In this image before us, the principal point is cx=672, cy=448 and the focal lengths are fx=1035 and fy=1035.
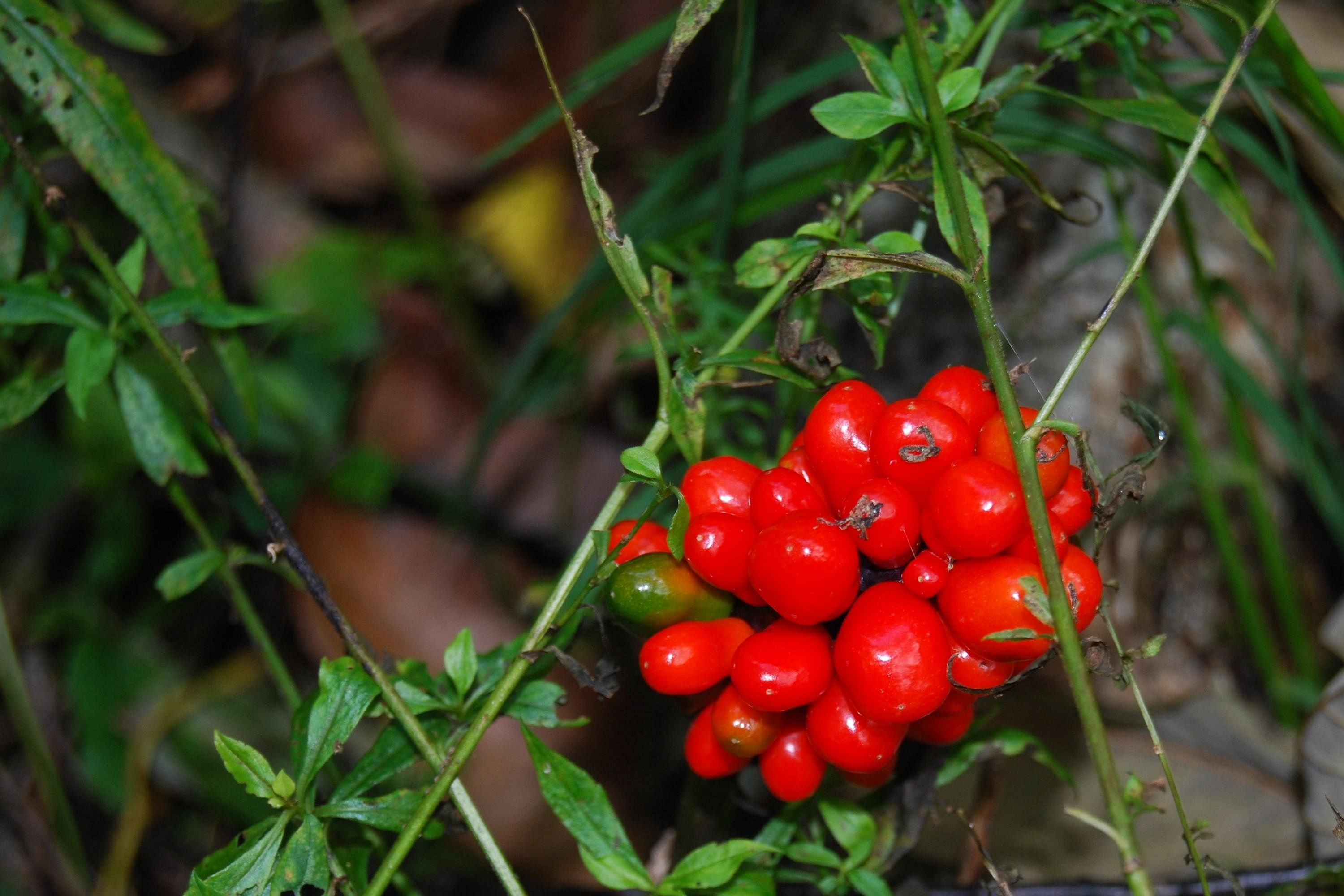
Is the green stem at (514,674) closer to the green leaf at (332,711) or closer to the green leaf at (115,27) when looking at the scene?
the green leaf at (332,711)

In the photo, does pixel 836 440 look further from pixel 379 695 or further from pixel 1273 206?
pixel 1273 206

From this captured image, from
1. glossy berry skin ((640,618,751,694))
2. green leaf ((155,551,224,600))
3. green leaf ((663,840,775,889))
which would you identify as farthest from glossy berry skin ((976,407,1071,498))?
green leaf ((155,551,224,600))

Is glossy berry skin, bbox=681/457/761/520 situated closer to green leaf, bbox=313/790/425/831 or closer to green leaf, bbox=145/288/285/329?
green leaf, bbox=313/790/425/831

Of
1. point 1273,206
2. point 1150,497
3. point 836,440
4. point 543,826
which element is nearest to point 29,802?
point 543,826

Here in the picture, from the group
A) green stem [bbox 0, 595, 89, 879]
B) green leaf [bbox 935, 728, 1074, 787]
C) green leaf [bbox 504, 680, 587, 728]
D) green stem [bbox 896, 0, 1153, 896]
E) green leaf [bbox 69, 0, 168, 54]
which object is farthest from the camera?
green stem [bbox 0, 595, 89, 879]

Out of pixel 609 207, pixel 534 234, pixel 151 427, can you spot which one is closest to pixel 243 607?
pixel 151 427

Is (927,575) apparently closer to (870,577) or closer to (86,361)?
(870,577)

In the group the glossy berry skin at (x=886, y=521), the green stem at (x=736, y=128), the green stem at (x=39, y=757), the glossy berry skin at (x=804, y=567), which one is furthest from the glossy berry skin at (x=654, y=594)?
the green stem at (x=39, y=757)
